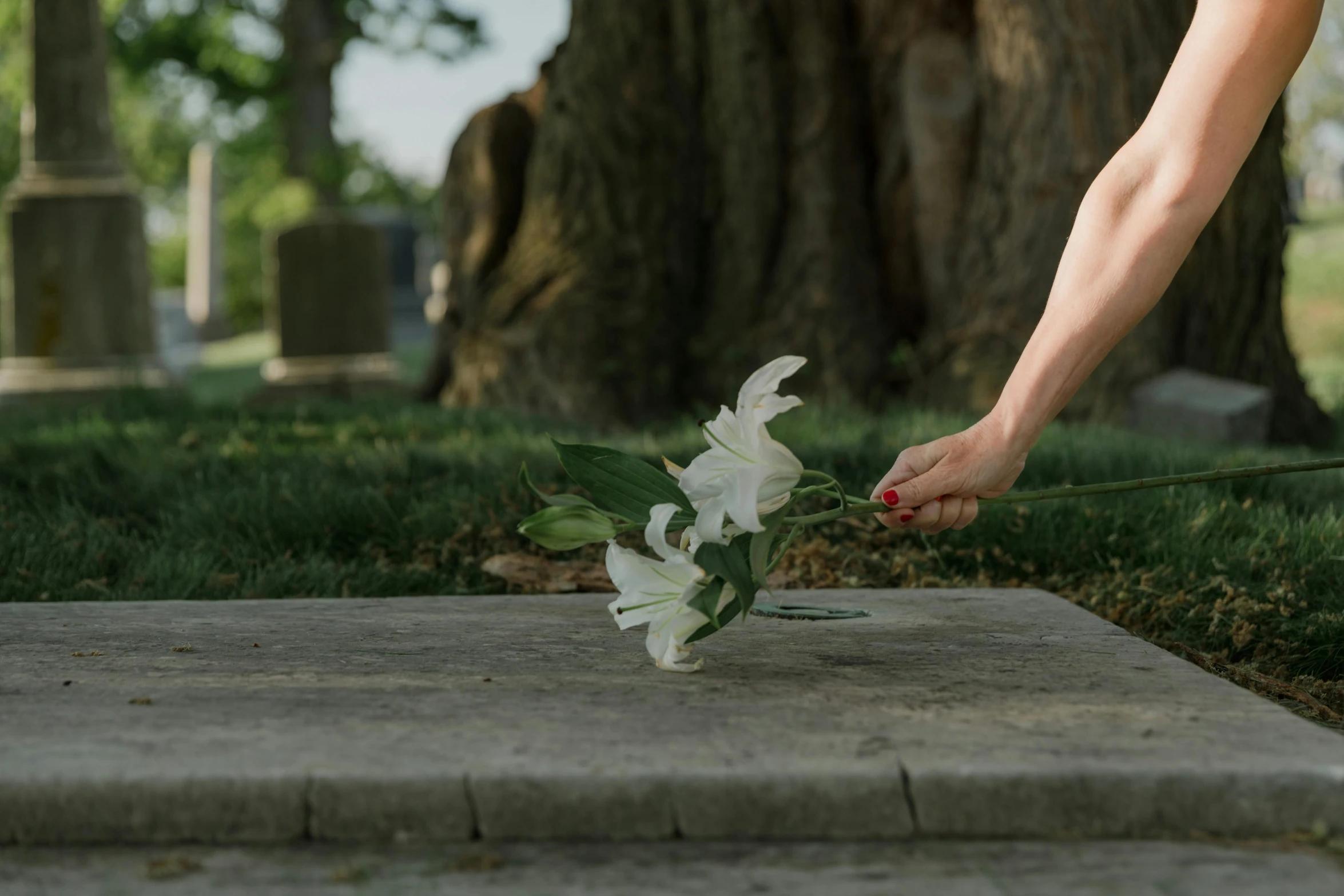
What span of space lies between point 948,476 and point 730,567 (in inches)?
14.7

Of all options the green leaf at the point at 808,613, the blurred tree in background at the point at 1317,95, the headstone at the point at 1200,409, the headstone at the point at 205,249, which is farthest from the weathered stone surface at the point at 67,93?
the blurred tree in background at the point at 1317,95

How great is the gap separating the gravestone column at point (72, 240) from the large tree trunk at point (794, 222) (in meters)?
2.90

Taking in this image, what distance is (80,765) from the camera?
1.53 m

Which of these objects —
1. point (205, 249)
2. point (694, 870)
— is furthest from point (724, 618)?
point (205, 249)

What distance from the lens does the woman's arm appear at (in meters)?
1.93

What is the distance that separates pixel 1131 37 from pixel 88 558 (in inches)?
164

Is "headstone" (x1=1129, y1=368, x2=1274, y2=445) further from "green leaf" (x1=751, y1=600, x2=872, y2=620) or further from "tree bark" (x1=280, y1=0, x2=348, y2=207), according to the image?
"tree bark" (x1=280, y1=0, x2=348, y2=207)

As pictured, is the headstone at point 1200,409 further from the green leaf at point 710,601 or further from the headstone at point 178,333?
the headstone at point 178,333

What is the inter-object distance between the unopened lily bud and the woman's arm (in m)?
0.41

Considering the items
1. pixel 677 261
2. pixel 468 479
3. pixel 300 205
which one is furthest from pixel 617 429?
pixel 300 205

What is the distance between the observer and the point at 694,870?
1.43 metres

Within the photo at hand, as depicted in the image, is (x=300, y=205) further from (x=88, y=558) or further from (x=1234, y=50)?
(x=1234, y=50)

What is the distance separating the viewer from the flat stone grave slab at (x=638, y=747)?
1500 millimetres

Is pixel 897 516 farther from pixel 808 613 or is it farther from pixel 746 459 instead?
pixel 808 613
